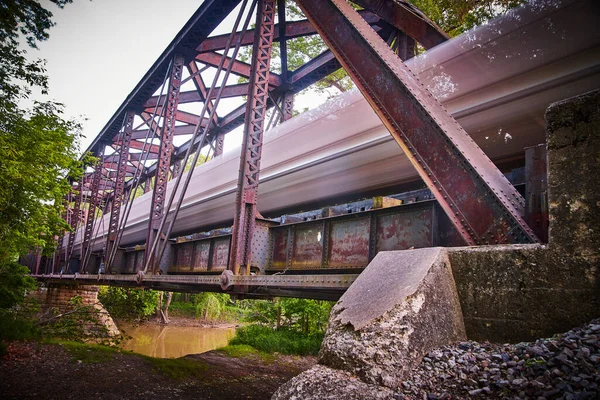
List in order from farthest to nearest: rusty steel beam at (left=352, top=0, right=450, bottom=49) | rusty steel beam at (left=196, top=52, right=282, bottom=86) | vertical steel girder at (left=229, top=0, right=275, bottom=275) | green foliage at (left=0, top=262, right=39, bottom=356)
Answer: rusty steel beam at (left=196, top=52, right=282, bottom=86)
green foliage at (left=0, top=262, right=39, bottom=356)
rusty steel beam at (left=352, top=0, right=450, bottom=49)
vertical steel girder at (left=229, top=0, right=275, bottom=275)

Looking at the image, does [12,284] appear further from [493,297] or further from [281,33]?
[493,297]

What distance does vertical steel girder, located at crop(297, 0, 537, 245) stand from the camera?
213 cm

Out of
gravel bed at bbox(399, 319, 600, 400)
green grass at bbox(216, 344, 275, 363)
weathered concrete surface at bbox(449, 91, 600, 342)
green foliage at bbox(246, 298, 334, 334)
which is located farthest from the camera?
green foliage at bbox(246, 298, 334, 334)

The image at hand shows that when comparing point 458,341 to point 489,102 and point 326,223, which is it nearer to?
point 489,102

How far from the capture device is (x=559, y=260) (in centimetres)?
153

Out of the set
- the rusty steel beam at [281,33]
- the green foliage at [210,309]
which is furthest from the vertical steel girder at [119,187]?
the green foliage at [210,309]

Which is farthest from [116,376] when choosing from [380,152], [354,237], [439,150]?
[439,150]

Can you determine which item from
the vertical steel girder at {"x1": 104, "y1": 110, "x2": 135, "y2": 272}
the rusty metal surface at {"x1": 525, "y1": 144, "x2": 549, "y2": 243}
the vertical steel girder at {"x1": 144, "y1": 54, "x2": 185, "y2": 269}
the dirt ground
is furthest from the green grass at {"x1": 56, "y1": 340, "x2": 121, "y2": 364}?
the rusty metal surface at {"x1": 525, "y1": 144, "x2": 549, "y2": 243}

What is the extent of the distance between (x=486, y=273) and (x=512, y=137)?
2532mm

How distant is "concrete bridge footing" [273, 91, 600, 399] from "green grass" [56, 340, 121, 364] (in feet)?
24.2

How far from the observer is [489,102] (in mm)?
3674

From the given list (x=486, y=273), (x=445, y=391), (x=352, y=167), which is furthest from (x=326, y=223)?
(x=445, y=391)

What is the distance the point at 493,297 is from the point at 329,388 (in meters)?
0.89

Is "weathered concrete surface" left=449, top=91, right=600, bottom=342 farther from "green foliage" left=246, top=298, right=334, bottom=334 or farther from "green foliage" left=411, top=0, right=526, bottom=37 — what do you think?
"green foliage" left=246, top=298, right=334, bottom=334
